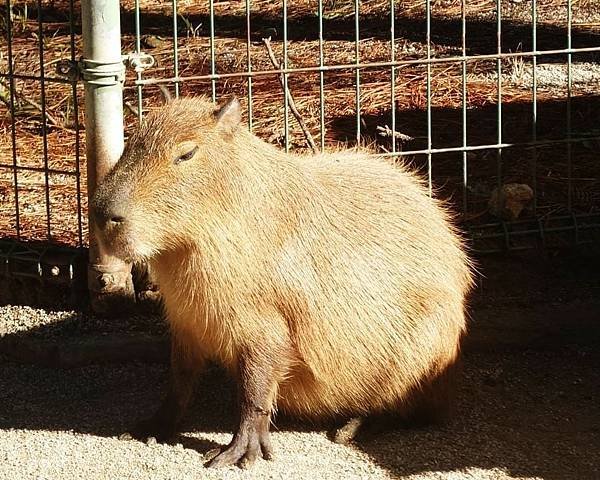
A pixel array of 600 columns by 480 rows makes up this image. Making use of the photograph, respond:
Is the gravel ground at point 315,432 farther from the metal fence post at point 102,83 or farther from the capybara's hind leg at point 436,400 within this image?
the metal fence post at point 102,83

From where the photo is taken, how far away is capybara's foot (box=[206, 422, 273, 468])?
4.04 metres

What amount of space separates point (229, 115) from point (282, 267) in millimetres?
510

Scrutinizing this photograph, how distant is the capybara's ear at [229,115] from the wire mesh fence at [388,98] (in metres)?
0.69

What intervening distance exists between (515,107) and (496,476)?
2.43 meters

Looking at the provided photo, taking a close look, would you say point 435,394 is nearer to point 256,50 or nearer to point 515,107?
point 515,107

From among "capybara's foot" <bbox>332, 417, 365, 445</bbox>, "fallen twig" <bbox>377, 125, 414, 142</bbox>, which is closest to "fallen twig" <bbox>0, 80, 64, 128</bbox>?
"fallen twig" <bbox>377, 125, 414, 142</bbox>

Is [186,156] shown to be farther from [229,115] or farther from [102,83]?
[102,83]

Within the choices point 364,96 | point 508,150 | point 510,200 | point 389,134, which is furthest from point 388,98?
point 510,200

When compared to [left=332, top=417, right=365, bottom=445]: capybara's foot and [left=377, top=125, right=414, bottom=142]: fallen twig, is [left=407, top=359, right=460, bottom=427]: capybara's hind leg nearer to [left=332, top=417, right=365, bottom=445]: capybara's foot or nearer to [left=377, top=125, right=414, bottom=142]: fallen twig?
[left=332, top=417, right=365, bottom=445]: capybara's foot

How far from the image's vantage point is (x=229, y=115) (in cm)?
391

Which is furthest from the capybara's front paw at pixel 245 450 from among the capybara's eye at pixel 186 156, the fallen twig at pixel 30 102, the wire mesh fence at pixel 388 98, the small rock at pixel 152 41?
the small rock at pixel 152 41

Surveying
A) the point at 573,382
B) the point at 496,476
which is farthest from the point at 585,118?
the point at 496,476

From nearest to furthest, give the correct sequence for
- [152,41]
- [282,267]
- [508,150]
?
[282,267], [508,150], [152,41]

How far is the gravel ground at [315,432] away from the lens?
13.3ft
